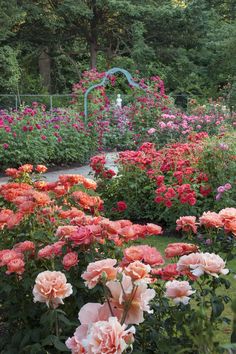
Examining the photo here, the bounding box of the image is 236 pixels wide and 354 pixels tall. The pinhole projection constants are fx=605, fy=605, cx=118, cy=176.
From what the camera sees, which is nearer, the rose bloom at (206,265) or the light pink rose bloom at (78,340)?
the light pink rose bloom at (78,340)

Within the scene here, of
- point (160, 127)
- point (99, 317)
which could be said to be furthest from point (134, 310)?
point (160, 127)

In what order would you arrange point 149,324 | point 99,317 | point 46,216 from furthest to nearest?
1. point 46,216
2. point 149,324
3. point 99,317

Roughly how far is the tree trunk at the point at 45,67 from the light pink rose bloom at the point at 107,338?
27.7 meters

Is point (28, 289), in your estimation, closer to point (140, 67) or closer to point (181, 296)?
point (181, 296)

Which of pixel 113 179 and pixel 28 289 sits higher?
pixel 28 289

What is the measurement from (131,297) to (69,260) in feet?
2.08

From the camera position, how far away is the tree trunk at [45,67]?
2901cm

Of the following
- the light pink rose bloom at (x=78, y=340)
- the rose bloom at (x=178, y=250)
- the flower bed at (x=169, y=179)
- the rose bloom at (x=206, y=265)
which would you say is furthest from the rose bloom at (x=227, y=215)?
the flower bed at (x=169, y=179)

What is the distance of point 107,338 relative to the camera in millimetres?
1540

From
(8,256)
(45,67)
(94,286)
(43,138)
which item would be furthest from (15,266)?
(45,67)

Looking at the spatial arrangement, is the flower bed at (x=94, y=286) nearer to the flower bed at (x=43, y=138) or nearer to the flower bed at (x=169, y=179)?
the flower bed at (x=169, y=179)

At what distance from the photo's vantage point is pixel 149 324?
95.3 inches

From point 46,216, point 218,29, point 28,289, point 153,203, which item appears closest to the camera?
point 28,289

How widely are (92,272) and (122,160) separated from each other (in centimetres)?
565
